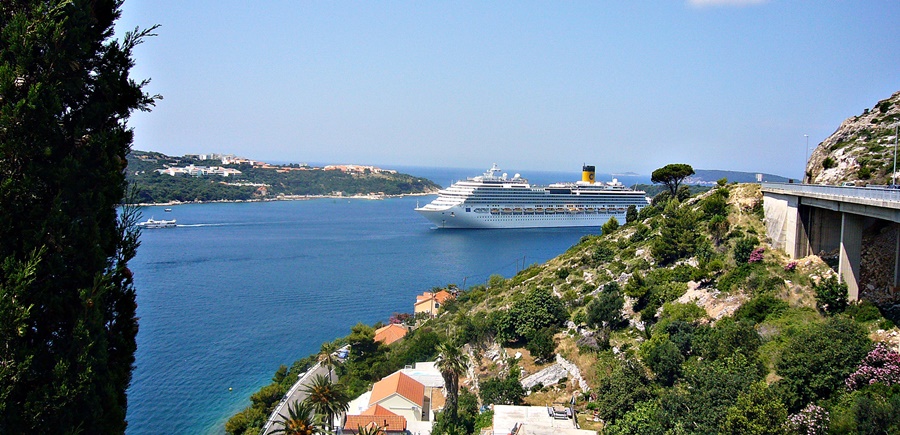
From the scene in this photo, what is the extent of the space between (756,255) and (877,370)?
25.0ft

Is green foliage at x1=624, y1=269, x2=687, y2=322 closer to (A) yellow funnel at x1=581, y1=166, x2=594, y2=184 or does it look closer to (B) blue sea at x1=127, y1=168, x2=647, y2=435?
(B) blue sea at x1=127, y1=168, x2=647, y2=435

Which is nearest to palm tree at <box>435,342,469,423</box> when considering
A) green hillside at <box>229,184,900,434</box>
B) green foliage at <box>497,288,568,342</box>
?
green hillside at <box>229,184,900,434</box>

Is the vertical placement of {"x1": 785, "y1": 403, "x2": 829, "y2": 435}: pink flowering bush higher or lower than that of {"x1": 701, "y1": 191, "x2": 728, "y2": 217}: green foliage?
lower

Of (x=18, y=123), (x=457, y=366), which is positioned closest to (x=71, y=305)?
(x=18, y=123)

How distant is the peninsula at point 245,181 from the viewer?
10181 cm

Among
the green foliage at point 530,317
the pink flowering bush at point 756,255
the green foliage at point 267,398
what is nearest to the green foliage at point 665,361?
the pink flowering bush at point 756,255

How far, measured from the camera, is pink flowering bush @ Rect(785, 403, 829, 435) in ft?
28.5

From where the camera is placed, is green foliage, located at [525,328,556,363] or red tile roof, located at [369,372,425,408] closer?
red tile roof, located at [369,372,425,408]

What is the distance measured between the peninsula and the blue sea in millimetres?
34922

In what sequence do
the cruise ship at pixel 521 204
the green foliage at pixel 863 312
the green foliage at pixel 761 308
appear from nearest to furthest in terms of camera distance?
1. the green foliage at pixel 863 312
2. the green foliage at pixel 761 308
3. the cruise ship at pixel 521 204

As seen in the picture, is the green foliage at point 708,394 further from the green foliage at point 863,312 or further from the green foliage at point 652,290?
the green foliage at point 652,290

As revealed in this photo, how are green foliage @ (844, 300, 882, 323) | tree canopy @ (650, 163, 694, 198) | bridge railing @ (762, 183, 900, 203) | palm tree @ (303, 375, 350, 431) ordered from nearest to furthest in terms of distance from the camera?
bridge railing @ (762, 183, 900, 203), green foliage @ (844, 300, 882, 323), palm tree @ (303, 375, 350, 431), tree canopy @ (650, 163, 694, 198)

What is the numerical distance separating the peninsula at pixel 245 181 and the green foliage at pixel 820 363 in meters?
92.3

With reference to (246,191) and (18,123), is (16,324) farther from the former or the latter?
(246,191)
